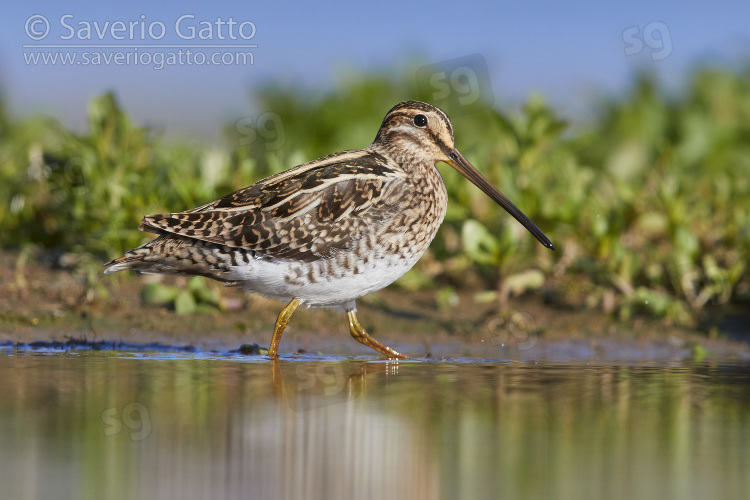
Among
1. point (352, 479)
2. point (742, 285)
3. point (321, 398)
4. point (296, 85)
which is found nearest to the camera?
point (352, 479)

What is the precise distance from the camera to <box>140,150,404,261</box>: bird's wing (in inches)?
283

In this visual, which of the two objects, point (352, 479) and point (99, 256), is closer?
point (352, 479)

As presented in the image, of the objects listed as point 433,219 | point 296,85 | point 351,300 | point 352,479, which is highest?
point 296,85

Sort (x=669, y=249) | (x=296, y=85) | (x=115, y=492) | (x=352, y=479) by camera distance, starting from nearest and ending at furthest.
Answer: (x=115, y=492), (x=352, y=479), (x=669, y=249), (x=296, y=85)

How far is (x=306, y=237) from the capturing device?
23.6ft

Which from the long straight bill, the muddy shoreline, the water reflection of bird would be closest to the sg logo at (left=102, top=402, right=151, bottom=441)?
the water reflection of bird

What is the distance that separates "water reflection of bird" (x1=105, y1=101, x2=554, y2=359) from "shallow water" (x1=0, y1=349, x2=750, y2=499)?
0.70 metres

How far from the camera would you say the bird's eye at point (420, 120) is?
26.0ft

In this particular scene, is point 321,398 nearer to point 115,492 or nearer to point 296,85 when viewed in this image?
point 115,492

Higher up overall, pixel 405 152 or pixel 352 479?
pixel 405 152

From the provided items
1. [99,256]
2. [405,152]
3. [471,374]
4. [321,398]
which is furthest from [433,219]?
[99,256]

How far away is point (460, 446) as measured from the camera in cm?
437

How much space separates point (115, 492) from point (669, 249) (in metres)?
6.83

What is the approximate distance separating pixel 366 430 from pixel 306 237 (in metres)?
2.75
